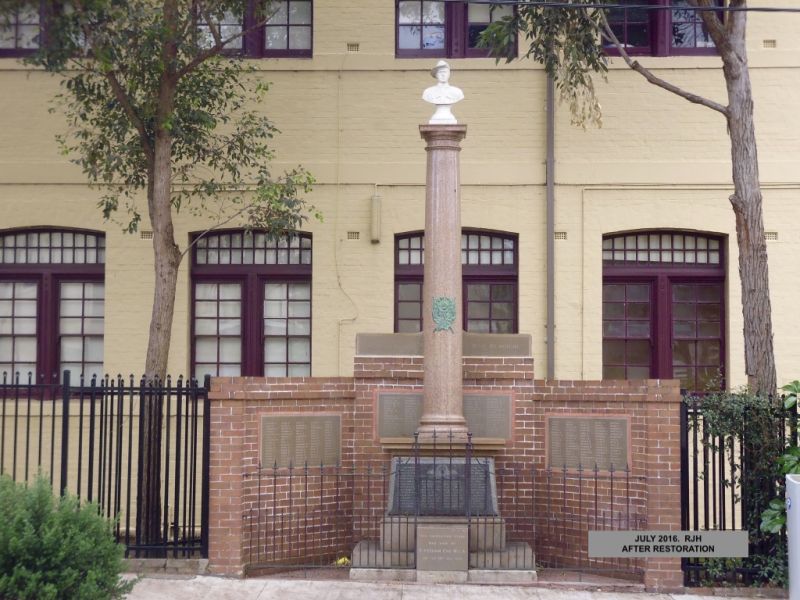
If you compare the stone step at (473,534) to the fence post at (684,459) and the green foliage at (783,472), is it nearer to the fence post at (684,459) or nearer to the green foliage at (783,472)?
the fence post at (684,459)

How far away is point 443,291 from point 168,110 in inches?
144

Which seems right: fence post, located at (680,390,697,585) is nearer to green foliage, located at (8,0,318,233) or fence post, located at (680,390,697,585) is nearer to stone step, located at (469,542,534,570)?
stone step, located at (469,542,534,570)

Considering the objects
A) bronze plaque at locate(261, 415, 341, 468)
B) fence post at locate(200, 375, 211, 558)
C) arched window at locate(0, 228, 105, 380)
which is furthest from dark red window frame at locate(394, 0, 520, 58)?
A: fence post at locate(200, 375, 211, 558)

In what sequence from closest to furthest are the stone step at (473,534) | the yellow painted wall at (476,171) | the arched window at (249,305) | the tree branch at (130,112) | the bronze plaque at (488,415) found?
the stone step at (473,534)
the bronze plaque at (488,415)
the tree branch at (130,112)
the yellow painted wall at (476,171)
the arched window at (249,305)

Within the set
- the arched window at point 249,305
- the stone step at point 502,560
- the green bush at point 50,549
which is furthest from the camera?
the arched window at point 249,305

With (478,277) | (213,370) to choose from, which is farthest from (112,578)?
(478,277)

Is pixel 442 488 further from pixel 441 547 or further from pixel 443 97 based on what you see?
pixel 443 97

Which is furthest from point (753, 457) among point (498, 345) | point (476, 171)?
point (476, 171)

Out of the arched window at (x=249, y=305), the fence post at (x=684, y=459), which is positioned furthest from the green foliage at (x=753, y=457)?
the arched window at (x=249, y=305)

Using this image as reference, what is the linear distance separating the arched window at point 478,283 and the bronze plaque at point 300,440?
3.14 m

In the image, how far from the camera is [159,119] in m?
11.3

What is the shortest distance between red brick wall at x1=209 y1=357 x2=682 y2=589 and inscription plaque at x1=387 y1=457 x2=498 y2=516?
0.39 metres

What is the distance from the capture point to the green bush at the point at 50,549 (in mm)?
7117

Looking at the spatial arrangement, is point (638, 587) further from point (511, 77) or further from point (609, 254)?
point (511, 77)
